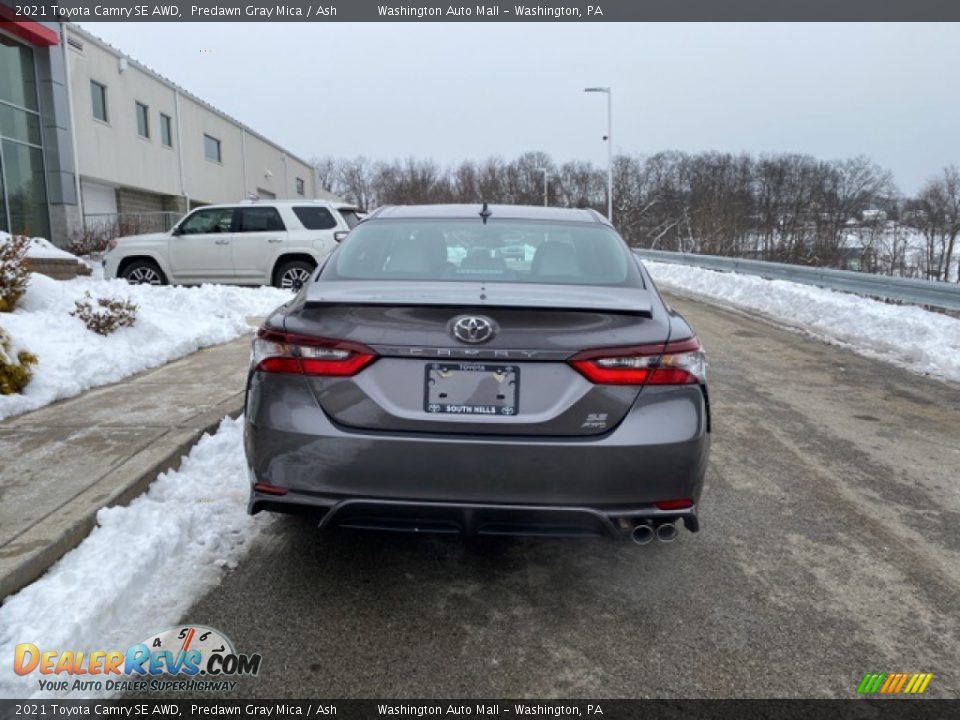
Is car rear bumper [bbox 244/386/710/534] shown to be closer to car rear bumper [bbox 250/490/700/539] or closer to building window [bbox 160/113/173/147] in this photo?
car rear bumper [bbox 250/490/700/539]

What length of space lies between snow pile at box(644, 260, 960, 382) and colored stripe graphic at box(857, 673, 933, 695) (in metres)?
6.39

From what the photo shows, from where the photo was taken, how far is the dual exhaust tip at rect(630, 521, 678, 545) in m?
2.71

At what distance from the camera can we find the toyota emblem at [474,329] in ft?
8.58

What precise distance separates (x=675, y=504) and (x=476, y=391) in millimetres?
908

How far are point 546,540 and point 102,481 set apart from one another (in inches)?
93.8

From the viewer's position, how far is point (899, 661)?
2.55m

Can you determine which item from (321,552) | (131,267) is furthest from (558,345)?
(131,267)

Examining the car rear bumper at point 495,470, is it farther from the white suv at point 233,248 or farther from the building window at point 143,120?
the building window at point 143,120

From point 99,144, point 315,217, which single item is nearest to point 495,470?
point 315,217

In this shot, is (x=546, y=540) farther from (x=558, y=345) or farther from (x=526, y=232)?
(x=526, y=232)

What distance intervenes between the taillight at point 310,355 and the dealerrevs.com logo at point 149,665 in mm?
1067

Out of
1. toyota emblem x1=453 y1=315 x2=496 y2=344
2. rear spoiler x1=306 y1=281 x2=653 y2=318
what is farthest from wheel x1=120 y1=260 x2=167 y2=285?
toyota emblem x1=453 y1=315 x2=496 y2=344

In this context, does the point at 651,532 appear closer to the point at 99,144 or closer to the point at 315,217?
the point at 315,217

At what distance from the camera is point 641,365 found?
105 inches
